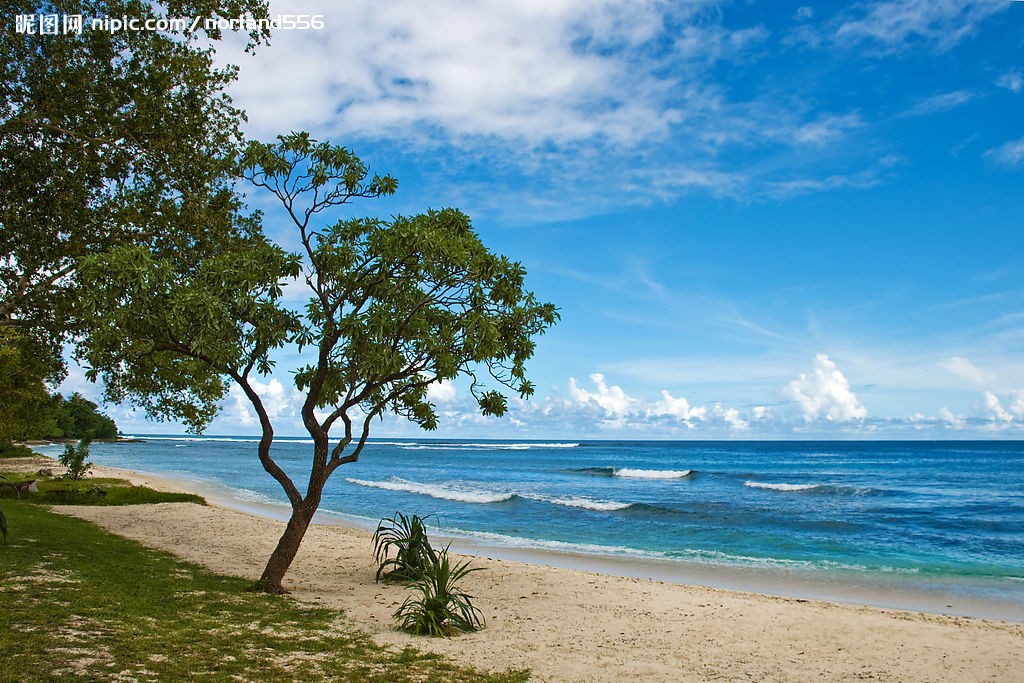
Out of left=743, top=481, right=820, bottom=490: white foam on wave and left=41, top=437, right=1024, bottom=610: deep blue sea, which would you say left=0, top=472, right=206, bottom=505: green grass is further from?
left=743, top=481, right=820, bottom=490: white foam on wave

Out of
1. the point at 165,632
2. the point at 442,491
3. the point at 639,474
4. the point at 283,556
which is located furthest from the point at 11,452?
the point at 165,632

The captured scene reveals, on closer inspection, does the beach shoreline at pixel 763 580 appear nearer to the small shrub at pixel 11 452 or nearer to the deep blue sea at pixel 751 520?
the deep blue sea at pixel 751 520

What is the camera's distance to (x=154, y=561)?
1305 cm

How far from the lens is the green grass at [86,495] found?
866 inches

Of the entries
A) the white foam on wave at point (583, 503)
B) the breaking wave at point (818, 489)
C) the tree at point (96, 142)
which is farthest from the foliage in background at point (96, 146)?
the breaking wave at point (818, 489)

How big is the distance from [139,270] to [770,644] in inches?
382

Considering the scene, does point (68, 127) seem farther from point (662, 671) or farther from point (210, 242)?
point (662, 671)

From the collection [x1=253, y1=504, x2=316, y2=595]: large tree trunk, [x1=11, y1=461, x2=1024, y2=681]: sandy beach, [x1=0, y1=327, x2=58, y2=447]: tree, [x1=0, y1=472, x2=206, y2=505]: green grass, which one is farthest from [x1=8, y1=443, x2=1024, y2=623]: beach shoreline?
[x1=0, y1=327, x2=58, y2=447]: tree

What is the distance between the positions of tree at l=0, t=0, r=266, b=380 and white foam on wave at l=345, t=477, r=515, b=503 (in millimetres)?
23972

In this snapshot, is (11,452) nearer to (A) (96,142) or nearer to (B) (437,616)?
(A) (96,142)

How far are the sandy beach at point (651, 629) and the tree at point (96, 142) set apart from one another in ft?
20.7

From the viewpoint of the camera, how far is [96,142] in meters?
12.3

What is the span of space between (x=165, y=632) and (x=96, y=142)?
8510 mm

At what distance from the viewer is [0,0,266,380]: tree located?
1205cm
